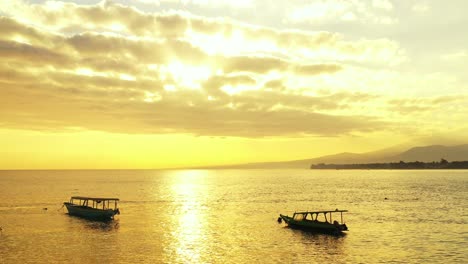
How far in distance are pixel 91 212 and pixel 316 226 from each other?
4944 centimetres

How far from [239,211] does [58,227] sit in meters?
44.7

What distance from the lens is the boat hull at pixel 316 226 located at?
69.8 metres

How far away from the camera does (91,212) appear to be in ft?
297

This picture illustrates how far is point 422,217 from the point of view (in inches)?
3632

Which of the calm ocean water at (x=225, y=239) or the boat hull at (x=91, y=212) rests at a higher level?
the boat hull at (x=91, y=212)

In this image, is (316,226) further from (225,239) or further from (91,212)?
(91,212)

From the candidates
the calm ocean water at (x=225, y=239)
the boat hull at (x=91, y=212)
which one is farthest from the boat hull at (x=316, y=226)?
the boat hull at (x=91, y=212)

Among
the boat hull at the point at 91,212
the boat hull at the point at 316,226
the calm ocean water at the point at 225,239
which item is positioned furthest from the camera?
the boat hull at the point at 91,212

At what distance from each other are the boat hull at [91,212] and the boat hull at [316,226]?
36.8m

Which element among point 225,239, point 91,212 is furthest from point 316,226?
point 91,212

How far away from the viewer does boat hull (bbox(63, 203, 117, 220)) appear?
8712 centimetres

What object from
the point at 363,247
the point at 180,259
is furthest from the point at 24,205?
the point at 363,247

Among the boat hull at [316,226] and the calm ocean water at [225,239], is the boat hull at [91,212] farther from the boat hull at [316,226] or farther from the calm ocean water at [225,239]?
the boat hull at [316,226]

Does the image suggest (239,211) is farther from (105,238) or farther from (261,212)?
(105,238)
